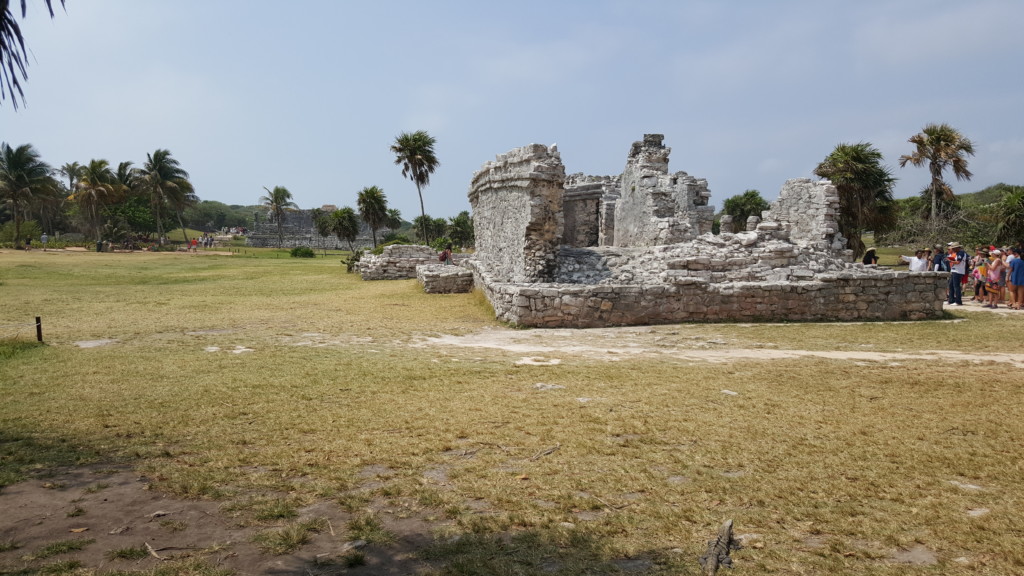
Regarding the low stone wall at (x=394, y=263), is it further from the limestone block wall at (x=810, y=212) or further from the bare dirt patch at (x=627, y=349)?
the bare dirt patch at (x=627, y=349)

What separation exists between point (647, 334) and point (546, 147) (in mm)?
5032

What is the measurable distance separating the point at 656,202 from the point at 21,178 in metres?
50.2

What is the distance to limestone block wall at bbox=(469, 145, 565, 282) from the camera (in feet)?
40.5

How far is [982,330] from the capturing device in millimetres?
9562

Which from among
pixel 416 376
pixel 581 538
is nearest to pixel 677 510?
pixel 581 538

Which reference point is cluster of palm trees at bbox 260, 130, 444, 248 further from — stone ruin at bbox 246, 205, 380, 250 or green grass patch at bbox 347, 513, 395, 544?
green grass patch at bbox 347, 513, 395, 544

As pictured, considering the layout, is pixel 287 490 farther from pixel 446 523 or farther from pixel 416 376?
pixel 416 376

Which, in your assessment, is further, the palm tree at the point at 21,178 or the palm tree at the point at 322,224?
the palm tree at the point at 322,224

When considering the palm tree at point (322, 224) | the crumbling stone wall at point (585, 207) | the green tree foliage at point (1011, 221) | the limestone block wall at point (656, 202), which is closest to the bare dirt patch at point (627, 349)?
the limestone block wall at point (656, 202)

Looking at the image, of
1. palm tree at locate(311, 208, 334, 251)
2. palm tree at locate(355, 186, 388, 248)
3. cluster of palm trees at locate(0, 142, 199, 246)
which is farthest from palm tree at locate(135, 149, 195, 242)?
palm tree at locate(355, 186, 388, 248)

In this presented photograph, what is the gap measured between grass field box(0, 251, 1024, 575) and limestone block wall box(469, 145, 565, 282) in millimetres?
4306

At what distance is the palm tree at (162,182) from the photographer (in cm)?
5131

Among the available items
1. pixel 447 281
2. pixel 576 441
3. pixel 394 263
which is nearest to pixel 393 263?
pixel 394 263

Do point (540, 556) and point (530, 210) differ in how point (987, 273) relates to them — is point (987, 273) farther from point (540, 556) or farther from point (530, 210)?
point (540, 556)
